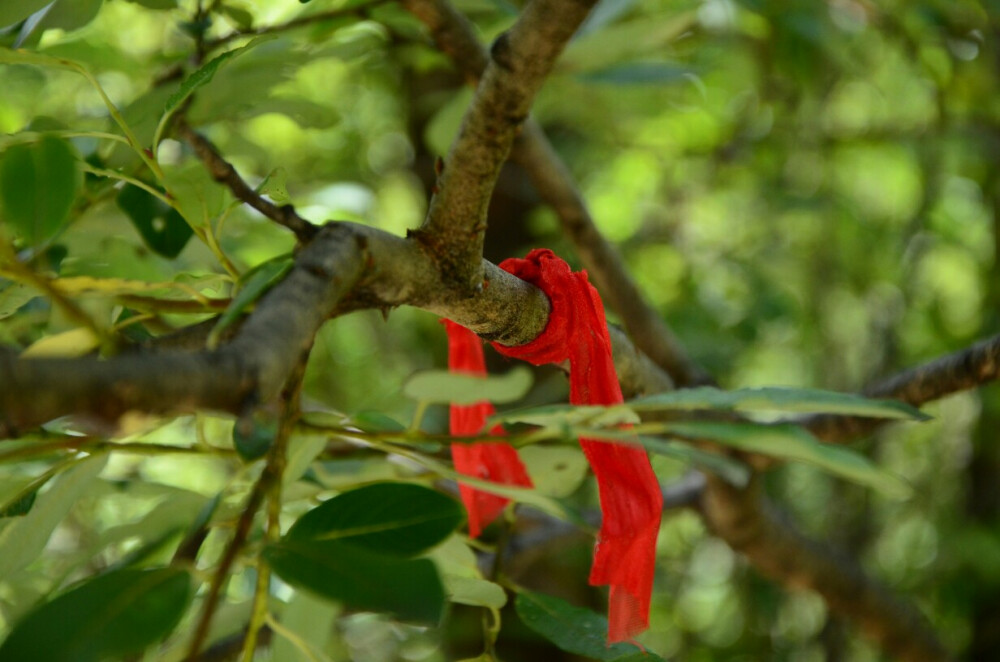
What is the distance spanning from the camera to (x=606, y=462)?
1.48 feet

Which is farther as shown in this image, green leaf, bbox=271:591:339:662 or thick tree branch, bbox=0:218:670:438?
green leaf, bbox=271:591:339:662

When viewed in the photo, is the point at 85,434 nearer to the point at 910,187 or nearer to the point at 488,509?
the point at 488,509

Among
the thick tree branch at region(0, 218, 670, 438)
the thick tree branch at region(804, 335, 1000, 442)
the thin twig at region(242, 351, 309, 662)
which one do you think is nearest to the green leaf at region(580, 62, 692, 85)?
the thick tree branch at region(804, 335, 1000, 442)

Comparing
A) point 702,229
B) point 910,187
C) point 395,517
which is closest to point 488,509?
point 395,517

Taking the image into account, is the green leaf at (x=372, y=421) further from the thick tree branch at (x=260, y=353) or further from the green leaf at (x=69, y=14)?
the green leaf at (x=69, y=14)

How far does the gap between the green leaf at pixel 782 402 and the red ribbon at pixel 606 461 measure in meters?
0.15

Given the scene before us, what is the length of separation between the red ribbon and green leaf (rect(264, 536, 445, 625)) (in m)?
0.18

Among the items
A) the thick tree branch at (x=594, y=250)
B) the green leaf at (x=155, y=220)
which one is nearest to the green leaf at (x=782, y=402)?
the green leaf at (x=155, y=220)

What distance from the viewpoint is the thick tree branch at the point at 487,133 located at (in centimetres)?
38

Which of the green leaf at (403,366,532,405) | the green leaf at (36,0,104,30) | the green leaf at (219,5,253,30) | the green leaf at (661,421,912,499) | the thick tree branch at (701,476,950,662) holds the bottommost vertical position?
the thick tree branch at (701,476,950,662)

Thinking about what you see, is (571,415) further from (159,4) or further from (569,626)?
(159,4)

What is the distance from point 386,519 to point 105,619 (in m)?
0.11

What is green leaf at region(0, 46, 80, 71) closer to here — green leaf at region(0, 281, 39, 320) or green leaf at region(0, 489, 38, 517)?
green leaf at region(0, 281, 39, 320)

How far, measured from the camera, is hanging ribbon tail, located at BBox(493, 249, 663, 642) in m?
0.45
